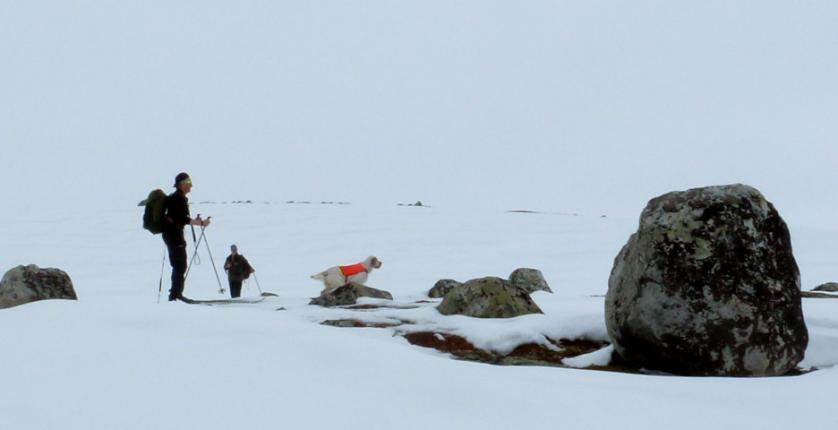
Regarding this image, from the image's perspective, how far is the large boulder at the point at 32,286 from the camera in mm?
10523

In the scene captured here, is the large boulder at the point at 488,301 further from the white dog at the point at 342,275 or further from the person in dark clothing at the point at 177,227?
the white dog at the point at 342,275

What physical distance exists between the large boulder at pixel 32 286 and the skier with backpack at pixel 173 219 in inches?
85.2

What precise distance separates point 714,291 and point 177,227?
713 cm

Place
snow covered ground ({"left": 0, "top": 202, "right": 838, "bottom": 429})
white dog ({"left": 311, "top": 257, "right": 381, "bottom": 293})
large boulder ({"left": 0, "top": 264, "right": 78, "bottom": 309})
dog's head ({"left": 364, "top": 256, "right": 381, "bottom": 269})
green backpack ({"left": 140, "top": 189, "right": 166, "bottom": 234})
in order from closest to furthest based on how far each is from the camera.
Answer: snow covered ground ({"left": 0, "top": 202, "right": 838, "bottom": 429}) < green backpack ({"left": 140, "top": 189, "right": 166, "bottom": 234}) < large boulder ({"left": 0, "top": 264, "right": 78, "bottom": 309}) < white dog ({"left": 311, "top": 257, "right": 381, "bottom": 293}) < dog's head ({"left": 364, "top": 256, "right": 381, "bottom": 269})

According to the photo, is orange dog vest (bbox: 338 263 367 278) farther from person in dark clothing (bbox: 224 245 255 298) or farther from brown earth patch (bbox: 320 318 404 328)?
brown earth patch (bbox: 320 318 404 328)

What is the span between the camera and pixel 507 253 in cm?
2175

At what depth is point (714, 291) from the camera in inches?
219

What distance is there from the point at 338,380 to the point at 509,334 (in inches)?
133

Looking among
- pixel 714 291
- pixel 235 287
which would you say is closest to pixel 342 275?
pixel 235 287

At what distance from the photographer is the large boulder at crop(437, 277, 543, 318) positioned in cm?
755

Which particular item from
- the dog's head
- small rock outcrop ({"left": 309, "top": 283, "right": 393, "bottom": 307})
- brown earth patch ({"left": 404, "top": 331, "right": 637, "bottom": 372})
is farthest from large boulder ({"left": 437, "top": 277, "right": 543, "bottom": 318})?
the dog's head

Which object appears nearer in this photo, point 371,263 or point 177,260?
point 177,260

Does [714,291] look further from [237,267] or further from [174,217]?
[237,267]

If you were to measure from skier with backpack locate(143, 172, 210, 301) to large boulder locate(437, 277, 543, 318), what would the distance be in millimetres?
4085
